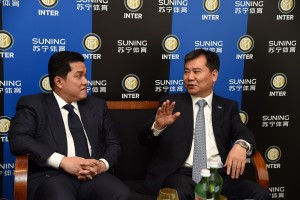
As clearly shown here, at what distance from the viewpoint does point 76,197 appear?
254 cm

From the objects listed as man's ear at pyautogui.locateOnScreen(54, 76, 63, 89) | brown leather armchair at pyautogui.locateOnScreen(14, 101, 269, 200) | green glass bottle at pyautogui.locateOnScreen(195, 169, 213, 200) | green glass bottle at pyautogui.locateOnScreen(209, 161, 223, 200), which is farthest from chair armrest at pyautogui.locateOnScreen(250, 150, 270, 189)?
man's ear at pyautogui.locateOnScreen(54, 76, 63, 89)

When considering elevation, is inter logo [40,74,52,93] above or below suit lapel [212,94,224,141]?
above

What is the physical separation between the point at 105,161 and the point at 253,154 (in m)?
1.04

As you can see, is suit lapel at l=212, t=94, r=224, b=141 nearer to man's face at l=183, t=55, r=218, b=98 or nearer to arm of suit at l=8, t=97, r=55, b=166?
man's face at l=183, t=55, r=218, b=98

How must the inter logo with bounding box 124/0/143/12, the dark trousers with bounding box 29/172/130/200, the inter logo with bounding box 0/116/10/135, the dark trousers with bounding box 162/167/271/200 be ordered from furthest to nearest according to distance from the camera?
the inter logo with bounding box 124/0/143/12
the inter logo with bounding box 0/116/10/135
the dark trousers with bounding box 162/167/271/200
the dark trousers with bounding box 29/172/130/200

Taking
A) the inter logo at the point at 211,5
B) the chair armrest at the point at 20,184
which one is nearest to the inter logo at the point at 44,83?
the chair armrest at the point at 20,184

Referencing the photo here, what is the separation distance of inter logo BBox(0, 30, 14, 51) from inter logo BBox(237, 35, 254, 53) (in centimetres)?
189

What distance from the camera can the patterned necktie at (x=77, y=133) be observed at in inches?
106

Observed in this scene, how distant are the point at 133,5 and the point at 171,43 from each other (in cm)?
45

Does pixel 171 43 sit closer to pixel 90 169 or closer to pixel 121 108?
pixel 121 108

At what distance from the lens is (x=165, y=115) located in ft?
8.50

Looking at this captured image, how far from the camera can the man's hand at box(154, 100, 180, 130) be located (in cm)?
254

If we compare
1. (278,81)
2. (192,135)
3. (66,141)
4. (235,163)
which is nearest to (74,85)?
(66,141)

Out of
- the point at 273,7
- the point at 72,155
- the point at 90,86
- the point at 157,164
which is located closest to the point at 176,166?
the point at 157,164
